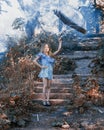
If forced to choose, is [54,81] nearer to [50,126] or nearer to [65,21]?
[50,126]

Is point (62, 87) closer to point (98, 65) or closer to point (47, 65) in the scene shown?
point (47, 65)

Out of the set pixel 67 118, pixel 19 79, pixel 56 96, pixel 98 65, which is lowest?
pixel 67 118

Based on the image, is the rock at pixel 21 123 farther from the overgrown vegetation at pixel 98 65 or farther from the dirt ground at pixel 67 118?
the overgrown vegetation at pixel 98 65

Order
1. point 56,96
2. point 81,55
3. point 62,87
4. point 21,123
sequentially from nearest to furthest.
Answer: point 21,123, point 56,96, point 62,87, point 81,55

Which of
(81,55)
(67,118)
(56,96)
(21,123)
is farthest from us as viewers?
(81,55)

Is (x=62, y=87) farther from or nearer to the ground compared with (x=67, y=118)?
farther from the ground

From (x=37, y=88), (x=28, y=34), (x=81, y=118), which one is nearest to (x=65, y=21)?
(x=28, y=34)

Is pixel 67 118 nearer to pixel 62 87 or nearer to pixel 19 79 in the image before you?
pixel 62 87

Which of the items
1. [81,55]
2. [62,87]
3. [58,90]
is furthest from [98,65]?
[58,90]

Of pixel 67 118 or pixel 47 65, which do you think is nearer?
pixel 67 118

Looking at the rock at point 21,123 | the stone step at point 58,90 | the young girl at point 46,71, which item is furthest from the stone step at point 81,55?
the rock at point 21,123

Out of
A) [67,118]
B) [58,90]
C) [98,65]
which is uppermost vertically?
[98,65]

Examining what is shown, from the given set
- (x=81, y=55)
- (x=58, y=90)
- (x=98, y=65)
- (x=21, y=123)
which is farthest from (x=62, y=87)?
(x=81, y=55)

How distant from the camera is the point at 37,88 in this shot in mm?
12906
